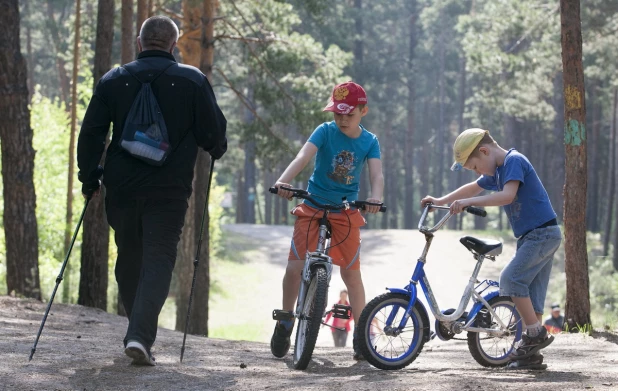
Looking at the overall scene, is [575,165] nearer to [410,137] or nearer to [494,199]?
[494,199]

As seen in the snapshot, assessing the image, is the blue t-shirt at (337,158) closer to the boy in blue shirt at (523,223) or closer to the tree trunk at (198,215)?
the boy in blue shirt at (523,223)

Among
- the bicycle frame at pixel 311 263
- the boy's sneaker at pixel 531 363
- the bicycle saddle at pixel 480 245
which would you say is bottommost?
the boy's sneaker at pixel 531 363

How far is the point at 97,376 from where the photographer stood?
6.05 metres

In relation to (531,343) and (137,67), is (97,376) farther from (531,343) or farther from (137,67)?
(531,343)

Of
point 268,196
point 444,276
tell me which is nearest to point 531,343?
point 444,276

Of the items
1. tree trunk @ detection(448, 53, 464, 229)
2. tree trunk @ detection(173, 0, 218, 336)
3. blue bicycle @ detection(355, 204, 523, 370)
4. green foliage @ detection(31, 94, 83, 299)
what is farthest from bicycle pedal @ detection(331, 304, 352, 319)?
tree trunk @ detection(448, 53, 464, 229)

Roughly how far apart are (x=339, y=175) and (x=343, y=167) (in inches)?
2.6

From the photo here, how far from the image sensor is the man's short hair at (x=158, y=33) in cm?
633

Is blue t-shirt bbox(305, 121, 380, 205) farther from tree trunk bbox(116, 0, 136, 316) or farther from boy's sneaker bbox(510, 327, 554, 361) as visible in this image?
tree trunk bbox(116, 0, 136, 316)

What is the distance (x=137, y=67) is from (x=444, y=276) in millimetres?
27333

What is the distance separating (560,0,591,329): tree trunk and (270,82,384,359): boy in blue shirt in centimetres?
351

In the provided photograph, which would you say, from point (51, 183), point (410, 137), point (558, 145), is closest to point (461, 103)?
point (410, 137)

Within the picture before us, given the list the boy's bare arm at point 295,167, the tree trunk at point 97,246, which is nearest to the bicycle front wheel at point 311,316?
the boy's bare arm at point 295,167

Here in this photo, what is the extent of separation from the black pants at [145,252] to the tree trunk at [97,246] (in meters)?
6.27
